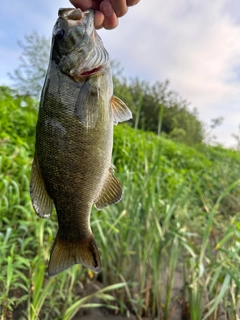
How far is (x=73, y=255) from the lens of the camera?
125 cm

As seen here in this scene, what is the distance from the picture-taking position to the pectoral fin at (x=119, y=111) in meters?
1.32

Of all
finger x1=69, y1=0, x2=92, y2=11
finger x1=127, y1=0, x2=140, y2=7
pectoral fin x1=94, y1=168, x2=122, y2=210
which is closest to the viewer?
pectoral fin x1=94, y1=168, x2=122, y2=210

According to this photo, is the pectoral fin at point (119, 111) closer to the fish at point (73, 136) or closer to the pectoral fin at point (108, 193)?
the fish at point (73, 136)

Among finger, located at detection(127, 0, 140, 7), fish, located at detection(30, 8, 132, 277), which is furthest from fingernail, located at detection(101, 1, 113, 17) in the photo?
fish, located at detection(30, 8, 132, 277)

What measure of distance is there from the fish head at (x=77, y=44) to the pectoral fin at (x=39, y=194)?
303mm

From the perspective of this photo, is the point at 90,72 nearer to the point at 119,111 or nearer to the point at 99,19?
the point at 119,111

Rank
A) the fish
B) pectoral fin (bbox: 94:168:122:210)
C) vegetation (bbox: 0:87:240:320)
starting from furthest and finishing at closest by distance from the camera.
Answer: vegetation (bbox: 0:87:240:320)
pectoral fin (bbox: 94:168:122:210)
the fish

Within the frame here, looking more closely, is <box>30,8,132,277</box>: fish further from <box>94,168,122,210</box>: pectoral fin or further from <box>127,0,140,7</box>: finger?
<box>127,0,140,7</box>: finger

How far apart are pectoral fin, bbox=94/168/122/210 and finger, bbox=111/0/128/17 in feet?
2.36

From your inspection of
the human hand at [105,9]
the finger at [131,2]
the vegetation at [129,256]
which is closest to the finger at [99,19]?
the human hand at [105,9]

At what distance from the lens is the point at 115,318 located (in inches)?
121

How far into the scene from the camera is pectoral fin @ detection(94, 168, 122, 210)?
1.29 m

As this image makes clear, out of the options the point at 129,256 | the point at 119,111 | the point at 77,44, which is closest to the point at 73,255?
the point at 119,111

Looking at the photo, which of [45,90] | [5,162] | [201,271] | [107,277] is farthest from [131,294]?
[45,90]
